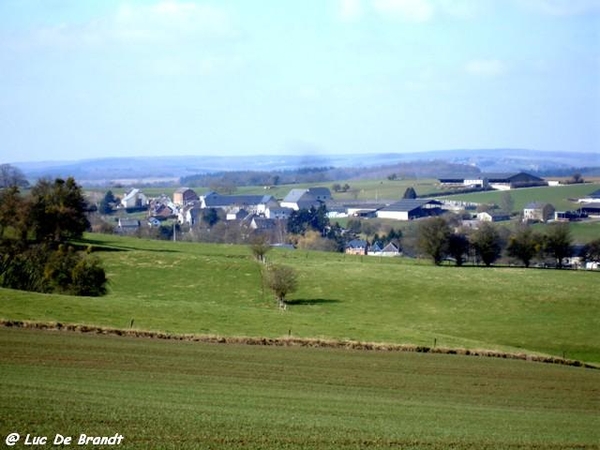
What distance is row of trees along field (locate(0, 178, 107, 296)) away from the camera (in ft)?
177

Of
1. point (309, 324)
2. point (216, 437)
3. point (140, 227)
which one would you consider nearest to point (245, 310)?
point (309, 324)

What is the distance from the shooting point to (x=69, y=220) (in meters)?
72.1

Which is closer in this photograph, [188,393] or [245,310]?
[188,393]

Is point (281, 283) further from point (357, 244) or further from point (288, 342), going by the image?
point (357, 244)

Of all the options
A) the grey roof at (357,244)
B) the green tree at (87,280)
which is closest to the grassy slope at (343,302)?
the green tree at (87,280)

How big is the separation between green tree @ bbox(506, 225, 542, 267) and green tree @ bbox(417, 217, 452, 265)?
22.9ft

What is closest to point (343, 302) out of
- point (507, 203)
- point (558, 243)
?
point (558, 243)

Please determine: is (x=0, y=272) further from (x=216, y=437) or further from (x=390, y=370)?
(x=216, y=437)

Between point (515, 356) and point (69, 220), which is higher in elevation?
point (69, 220)

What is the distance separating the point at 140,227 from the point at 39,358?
4598 inches

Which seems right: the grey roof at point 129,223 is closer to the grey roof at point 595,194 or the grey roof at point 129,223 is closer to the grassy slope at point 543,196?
the grassy slope at point 543,196

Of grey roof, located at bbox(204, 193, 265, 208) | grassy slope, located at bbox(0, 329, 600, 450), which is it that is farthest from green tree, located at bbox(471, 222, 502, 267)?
grey roof, located at bbox(204, 193, 265, 208)

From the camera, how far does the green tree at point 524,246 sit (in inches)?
3467

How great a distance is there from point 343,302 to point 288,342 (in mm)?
24734
